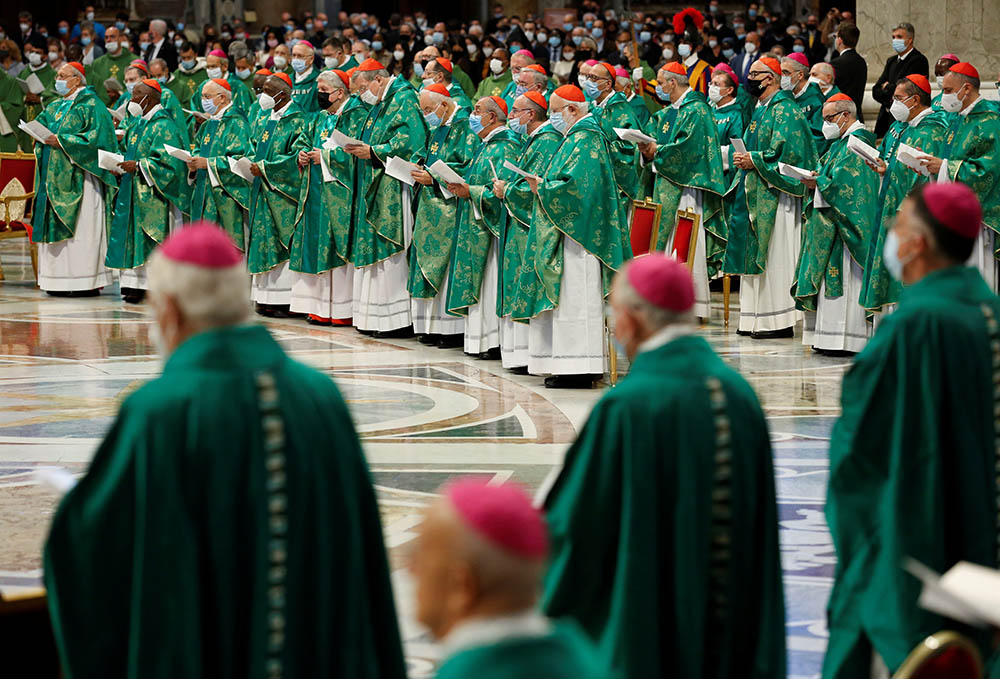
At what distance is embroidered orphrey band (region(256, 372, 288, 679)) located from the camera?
3186 mm

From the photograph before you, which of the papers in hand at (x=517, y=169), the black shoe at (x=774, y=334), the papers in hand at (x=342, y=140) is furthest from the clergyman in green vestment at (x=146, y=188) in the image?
the black shoe at (x=774, y=334)

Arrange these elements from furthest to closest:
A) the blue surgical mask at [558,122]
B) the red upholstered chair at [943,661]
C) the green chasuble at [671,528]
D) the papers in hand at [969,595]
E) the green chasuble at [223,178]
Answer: the green chasuble at [223,178] → the blue surgical mask at [558,122] → the green chasuble at [671,528] → the red upholstered chair at [943,661] → the papers in hand at [969,595]

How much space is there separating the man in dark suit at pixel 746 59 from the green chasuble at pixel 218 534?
15.1 m

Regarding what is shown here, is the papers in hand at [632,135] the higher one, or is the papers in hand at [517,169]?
the papers in hand at [632,135]

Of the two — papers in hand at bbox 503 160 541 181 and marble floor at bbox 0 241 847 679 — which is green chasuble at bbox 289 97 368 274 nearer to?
marble floor at bbox 0 241 847 679

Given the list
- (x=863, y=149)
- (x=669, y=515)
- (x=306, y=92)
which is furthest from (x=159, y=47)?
(x=669, y=515)

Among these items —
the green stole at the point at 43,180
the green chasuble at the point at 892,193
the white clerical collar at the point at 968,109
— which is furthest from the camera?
the green stole at the point at 43,180

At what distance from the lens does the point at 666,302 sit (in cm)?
372

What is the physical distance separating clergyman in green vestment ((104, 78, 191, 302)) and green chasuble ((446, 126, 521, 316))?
3.56 metres

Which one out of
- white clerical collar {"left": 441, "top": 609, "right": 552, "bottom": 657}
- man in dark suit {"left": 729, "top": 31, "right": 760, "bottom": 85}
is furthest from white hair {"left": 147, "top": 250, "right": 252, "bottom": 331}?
man in dark suit {"left": 729, "top": 31, "right": 760, "bottom": 85}

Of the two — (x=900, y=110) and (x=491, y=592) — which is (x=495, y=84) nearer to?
(x=900, y=110)

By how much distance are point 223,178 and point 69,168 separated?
165cm

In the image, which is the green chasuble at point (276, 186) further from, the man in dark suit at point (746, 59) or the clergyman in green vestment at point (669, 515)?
the clergyman in green vestment at point (669, 515)

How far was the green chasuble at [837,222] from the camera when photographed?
36.1 ft
